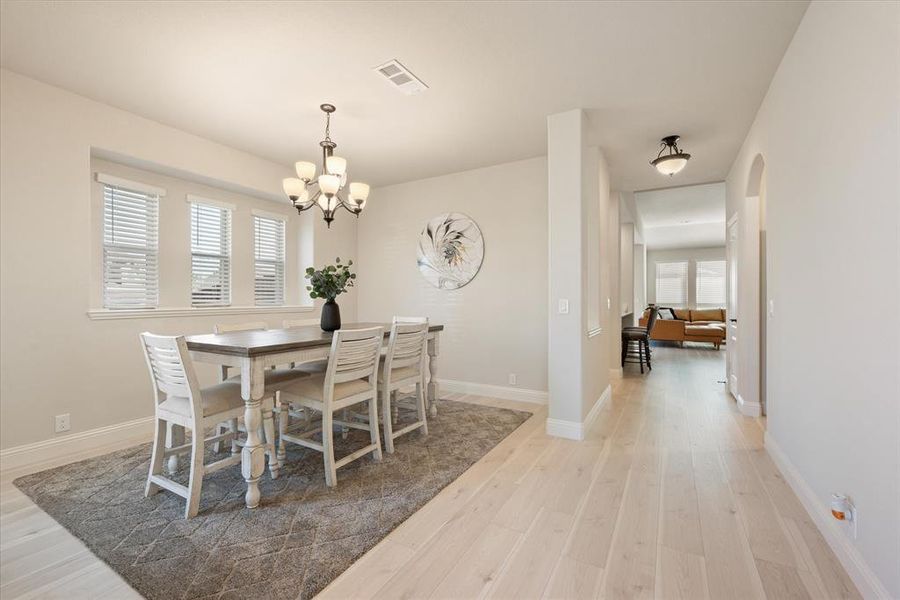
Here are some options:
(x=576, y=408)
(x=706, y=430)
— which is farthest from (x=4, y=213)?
(x=706, y=430)

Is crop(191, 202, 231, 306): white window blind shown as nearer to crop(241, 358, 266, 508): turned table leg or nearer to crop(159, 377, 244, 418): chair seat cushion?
crop(159, 377, 244, 418): chair seat cushion

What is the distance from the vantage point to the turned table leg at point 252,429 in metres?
2.05

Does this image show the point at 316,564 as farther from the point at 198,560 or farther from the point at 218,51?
the point at 218,51

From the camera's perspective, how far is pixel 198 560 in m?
1.64

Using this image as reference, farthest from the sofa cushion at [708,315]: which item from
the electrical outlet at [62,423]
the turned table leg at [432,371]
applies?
the electrical outlet at [62,423]

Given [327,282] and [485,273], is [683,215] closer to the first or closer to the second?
[485,273]

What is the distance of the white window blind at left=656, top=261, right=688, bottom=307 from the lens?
1166cm

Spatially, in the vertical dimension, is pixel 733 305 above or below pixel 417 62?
below

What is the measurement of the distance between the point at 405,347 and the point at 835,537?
7.94 feet

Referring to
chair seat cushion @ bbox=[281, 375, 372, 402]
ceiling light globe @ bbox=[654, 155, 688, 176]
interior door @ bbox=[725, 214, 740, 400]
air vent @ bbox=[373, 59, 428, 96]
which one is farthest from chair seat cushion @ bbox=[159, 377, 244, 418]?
interior door @ bbox=[725, 214, 740, 400]

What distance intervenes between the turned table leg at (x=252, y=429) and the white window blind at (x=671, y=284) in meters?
12.2

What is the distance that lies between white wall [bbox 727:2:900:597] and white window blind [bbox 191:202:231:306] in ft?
14.9

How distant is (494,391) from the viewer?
14.5 feet

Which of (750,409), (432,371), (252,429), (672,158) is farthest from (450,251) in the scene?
(750,409)
